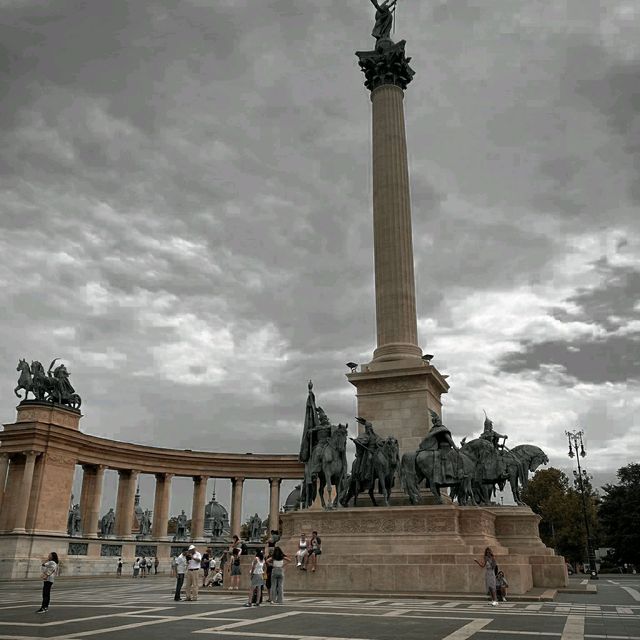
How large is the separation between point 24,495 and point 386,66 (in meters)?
43.2

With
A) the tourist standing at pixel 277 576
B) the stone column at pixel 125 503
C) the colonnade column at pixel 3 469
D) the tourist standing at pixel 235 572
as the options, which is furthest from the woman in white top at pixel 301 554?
the stone column at pixel 125 503

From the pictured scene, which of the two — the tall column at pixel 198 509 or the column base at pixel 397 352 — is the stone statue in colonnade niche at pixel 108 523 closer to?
the tall column at pixel 198 509

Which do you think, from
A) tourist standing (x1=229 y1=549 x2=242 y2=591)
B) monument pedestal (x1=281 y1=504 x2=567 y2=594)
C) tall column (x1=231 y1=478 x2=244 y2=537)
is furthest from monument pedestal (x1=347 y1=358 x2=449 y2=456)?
tall column (x1=231 y1=478 x2=244 y2=537)

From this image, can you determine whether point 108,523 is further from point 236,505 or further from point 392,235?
point 392,235

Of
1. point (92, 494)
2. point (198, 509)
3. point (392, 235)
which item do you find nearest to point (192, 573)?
point (392, 235)

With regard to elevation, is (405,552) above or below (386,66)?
below

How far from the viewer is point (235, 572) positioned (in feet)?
89.2

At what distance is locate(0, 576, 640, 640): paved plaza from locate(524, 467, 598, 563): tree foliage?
5921 centimetres

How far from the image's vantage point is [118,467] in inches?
2409

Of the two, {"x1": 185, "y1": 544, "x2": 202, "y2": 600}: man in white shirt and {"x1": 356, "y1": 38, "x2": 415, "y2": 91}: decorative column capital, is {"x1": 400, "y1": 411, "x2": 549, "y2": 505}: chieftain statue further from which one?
{"x1": 356, "y1": 38, "x2": 415, "y2": 91}: decorative column capital

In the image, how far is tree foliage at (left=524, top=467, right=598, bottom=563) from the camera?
78.9 meters

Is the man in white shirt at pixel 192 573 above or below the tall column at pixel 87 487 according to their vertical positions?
below

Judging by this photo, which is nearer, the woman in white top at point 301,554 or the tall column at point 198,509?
the woman in white top at point 301,554

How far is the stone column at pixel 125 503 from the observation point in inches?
2383
